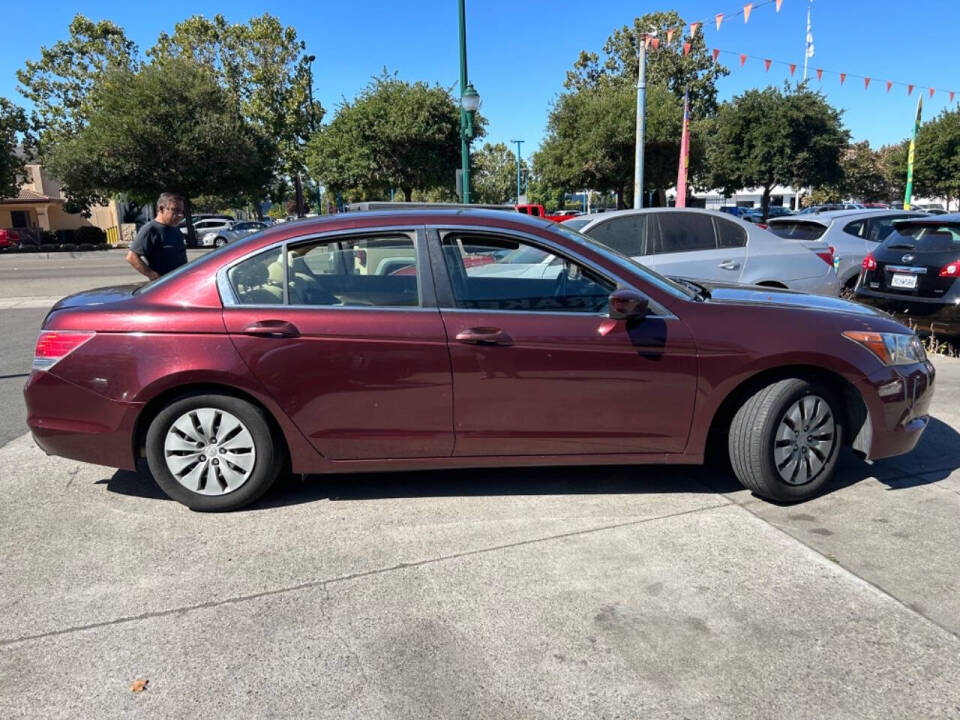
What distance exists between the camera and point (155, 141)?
29.8 meters

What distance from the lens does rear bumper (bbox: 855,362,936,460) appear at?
3.85 meters

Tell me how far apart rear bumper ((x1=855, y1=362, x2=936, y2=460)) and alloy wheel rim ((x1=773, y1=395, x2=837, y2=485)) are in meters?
0.22

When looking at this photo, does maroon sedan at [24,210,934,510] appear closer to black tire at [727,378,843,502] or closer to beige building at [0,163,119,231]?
black tire at [727,378,843,502]

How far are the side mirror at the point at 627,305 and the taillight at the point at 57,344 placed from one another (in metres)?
2.73

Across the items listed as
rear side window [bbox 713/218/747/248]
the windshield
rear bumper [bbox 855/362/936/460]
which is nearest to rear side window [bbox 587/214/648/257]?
rear side window [bbox 713/218/747/248]

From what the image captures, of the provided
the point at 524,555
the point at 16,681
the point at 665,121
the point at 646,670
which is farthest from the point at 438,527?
the point at 665,121

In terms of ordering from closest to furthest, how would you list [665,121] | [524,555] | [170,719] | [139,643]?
1. [170,719]
2. [139,643]
3. [524,555]
4. [665,121]

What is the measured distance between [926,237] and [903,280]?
21.2 inches

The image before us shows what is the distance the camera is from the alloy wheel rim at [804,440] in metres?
3.81

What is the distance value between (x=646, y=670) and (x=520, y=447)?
1.45 m

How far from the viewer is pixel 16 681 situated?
2516 millimetres

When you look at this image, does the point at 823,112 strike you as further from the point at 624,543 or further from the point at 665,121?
the point at 624,543

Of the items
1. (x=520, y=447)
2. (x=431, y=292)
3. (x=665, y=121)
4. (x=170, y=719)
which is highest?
(x=665, y=121)

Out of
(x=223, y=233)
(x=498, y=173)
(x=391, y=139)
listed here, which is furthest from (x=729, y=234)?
(x=498, y=173)
